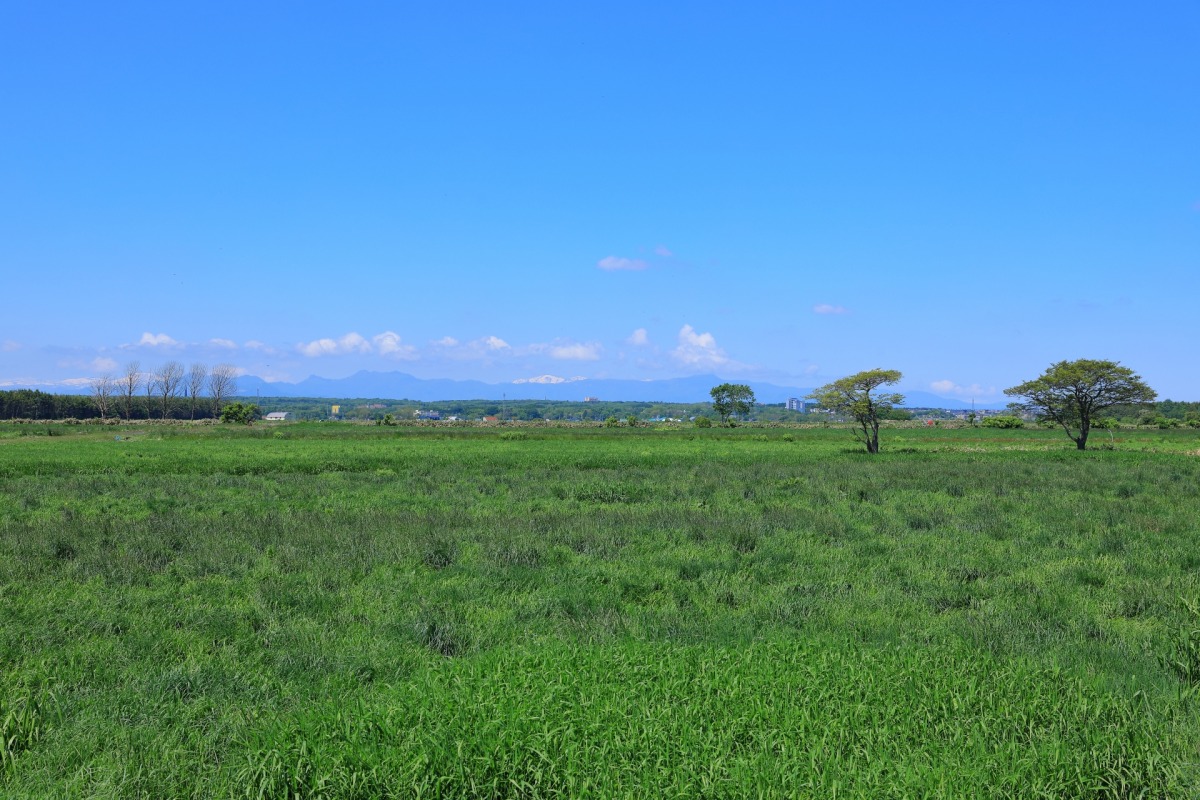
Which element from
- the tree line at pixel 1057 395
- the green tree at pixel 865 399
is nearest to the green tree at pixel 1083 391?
the tree line at pixel 1057 395

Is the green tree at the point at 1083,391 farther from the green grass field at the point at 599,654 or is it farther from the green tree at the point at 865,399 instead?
the green grass field at the point at 599,654

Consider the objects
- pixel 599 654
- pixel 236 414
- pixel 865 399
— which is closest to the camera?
pixel 599 654

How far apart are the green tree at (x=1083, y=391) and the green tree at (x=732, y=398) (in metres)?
106

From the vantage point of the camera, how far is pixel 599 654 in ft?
20.6

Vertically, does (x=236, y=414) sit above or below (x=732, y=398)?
below

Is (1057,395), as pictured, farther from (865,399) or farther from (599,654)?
(599,654)

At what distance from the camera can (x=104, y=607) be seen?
27.3ft

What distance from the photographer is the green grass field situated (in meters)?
4.46

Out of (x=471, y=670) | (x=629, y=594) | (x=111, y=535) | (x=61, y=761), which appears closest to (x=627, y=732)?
(x=471, y=670)

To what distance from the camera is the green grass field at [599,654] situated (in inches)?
176

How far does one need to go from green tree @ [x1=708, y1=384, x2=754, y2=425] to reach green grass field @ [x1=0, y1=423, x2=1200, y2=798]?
144m

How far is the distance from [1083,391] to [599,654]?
54.4 metres

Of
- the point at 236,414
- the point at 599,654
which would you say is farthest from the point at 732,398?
the point at 599,654

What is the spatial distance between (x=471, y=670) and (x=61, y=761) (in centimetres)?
287
